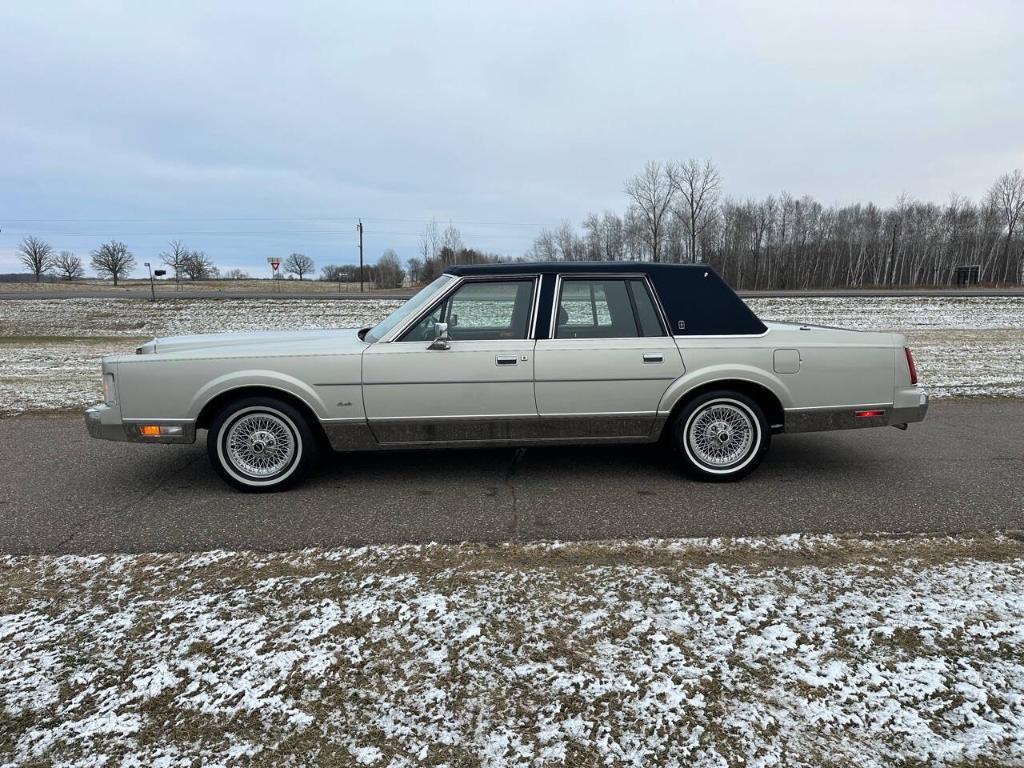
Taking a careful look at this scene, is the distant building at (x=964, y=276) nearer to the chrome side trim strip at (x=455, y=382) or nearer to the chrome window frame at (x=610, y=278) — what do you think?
the chrome window frame at (x=610, y=278)

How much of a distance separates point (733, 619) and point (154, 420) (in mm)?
3935

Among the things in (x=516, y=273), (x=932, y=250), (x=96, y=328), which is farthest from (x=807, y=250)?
(x=516, y=273)

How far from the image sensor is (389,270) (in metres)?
84.6

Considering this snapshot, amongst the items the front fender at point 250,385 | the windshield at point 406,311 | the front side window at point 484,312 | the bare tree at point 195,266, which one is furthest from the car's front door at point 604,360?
the bare tree at point 195,266

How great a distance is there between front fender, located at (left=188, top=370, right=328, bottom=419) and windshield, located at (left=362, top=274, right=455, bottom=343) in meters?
0.59

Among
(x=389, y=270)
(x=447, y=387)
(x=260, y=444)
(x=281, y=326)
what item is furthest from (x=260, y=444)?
(x=389, y=270)

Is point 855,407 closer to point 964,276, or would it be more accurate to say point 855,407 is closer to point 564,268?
point 564,268

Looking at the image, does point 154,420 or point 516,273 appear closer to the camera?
point 154,420

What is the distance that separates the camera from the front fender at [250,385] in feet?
14.0

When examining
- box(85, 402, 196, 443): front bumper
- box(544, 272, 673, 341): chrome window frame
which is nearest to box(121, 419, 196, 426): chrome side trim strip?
box(85, 402, 196, 443): front bumper

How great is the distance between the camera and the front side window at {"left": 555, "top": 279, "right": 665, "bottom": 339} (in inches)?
179

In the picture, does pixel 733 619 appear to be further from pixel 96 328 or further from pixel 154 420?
pixel 96 328

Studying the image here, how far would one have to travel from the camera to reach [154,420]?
431 centimetres

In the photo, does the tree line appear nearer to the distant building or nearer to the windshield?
the distant building
